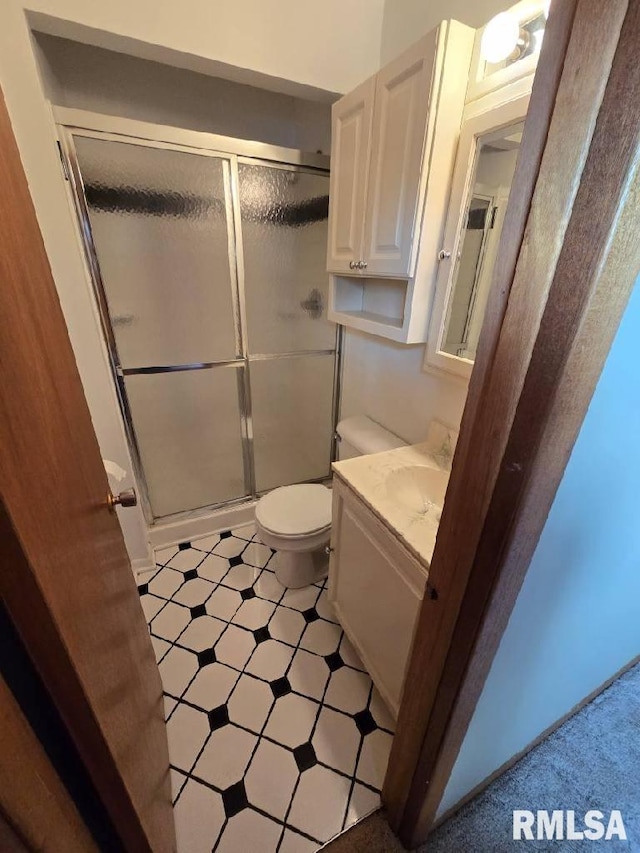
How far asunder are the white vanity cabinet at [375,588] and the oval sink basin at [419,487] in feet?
0.57

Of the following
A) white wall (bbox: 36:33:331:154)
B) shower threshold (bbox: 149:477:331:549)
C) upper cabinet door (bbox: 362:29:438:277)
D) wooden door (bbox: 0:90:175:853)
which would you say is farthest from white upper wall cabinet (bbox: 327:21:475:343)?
shower threshold (bbox: 149:477:331:549)

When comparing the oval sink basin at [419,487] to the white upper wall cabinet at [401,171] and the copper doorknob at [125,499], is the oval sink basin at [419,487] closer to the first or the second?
the white upper wall cabinet at [401,171]

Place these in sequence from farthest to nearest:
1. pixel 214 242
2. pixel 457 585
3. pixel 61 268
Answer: pixel 214 242, pixel 61 268, pixel 457 585

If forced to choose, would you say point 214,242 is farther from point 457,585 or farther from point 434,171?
point 457,585

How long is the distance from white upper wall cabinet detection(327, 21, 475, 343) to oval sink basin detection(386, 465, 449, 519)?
0.51 metres

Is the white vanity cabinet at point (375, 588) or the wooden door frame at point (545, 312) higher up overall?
A: the wooden door frame at point (545, 312)

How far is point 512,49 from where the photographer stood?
0.94 m

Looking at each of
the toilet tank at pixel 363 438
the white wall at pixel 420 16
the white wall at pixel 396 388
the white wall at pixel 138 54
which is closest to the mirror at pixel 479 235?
the white wall at pixel 396 388

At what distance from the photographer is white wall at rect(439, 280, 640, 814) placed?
511 millimetres

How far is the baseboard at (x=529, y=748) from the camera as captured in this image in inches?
40.8

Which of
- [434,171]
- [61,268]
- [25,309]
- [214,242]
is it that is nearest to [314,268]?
[214,242]

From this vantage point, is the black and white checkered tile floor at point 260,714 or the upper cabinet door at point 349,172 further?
the upper cabinet door at point 349,172

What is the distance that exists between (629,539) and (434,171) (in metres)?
1.18

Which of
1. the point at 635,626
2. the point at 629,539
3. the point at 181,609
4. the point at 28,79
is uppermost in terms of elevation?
the point at 28,79
